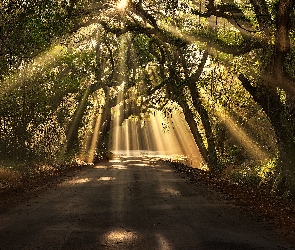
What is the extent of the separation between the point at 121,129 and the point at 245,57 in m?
114

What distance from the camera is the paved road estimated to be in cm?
785

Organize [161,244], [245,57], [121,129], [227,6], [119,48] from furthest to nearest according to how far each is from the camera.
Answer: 1. [121,129]
2. [119,48]
3. [245,57]
4. [227,6]
5. [161,244]

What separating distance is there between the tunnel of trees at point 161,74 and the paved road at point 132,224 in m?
5.19

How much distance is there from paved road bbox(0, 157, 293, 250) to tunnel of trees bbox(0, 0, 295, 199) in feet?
17.0

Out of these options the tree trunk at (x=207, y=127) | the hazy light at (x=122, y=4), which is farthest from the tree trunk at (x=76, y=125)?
the hazy light at (x=122, y=4)

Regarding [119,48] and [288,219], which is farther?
[119,48]

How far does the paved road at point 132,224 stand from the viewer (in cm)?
785

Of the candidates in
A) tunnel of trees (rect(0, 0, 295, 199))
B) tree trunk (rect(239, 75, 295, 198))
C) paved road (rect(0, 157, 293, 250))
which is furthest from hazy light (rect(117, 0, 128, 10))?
paved road (rect(0, 157, 293, 250))

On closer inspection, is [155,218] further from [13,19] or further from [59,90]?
[59,90]

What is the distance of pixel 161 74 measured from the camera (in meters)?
30.6

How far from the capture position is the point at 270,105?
16.0m

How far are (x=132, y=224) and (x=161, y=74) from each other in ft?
71.5

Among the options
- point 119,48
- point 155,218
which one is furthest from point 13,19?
point 119,48

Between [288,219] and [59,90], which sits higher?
[59,90]
